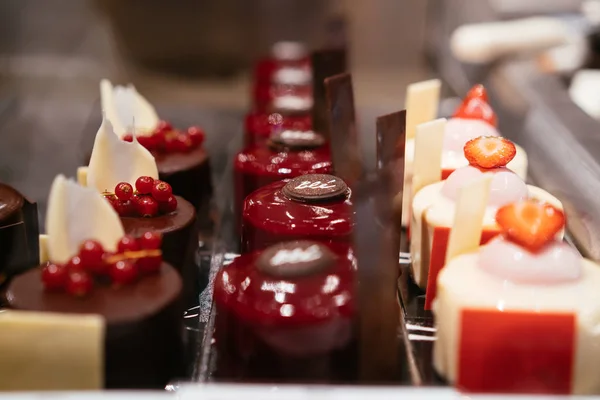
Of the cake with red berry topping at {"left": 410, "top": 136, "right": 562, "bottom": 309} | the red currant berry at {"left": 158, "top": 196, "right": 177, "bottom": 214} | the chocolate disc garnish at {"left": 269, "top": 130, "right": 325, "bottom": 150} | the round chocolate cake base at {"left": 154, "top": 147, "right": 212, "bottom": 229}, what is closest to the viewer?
the cake with red berry topping at {"left": 410, "top": 136, "right": 562, "bottom": 309}

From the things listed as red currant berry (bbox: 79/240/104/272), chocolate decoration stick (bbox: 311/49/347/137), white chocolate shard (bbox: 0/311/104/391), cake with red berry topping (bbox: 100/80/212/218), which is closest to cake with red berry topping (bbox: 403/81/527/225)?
chocolate decoration stick (bbox: 311/49/347/137)

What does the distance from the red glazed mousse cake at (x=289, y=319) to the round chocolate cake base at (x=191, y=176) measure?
791 millimetres

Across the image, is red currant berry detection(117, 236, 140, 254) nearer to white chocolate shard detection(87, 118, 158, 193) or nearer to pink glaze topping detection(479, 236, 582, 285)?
white chocolate shard detection(87, 118, 158, 193)

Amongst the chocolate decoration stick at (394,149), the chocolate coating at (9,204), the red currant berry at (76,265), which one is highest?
the chocolate decoration stick at (394,149)

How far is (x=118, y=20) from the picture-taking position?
4379 mm

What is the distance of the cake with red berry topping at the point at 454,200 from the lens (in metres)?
1.86

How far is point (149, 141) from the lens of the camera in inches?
98.0

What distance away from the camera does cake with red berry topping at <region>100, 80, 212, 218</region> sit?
2426mm

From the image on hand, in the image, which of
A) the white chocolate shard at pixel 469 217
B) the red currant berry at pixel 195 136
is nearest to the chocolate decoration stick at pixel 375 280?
the white chocolate shard at pixel 469 217

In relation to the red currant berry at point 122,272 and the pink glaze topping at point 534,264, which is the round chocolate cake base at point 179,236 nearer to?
the red currant berry at point 122,272

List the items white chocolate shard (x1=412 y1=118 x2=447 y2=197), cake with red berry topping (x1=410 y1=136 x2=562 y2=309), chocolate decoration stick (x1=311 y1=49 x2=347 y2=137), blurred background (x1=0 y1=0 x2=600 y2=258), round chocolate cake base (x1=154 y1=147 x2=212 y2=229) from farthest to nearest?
blurred background (x1=0 y1=0 x2=600 y2=258) → chocolate decoration stick (x1=311 y1=49 x2=347 y2=137) → round chocolate cake base (x1=154 y1=147 x2=212 y2=229) → white chocolate shard (x1=412 y1=118 x2=447 y2=197) → cake with red berry topping (x1=410 y1=136 x2=562 y2=309)

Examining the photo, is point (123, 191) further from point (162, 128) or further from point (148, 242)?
point (162, 128)

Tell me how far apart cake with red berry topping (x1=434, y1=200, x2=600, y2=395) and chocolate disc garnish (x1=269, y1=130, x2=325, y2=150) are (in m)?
1.03

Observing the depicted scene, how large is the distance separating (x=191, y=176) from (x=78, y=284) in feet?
3.35
